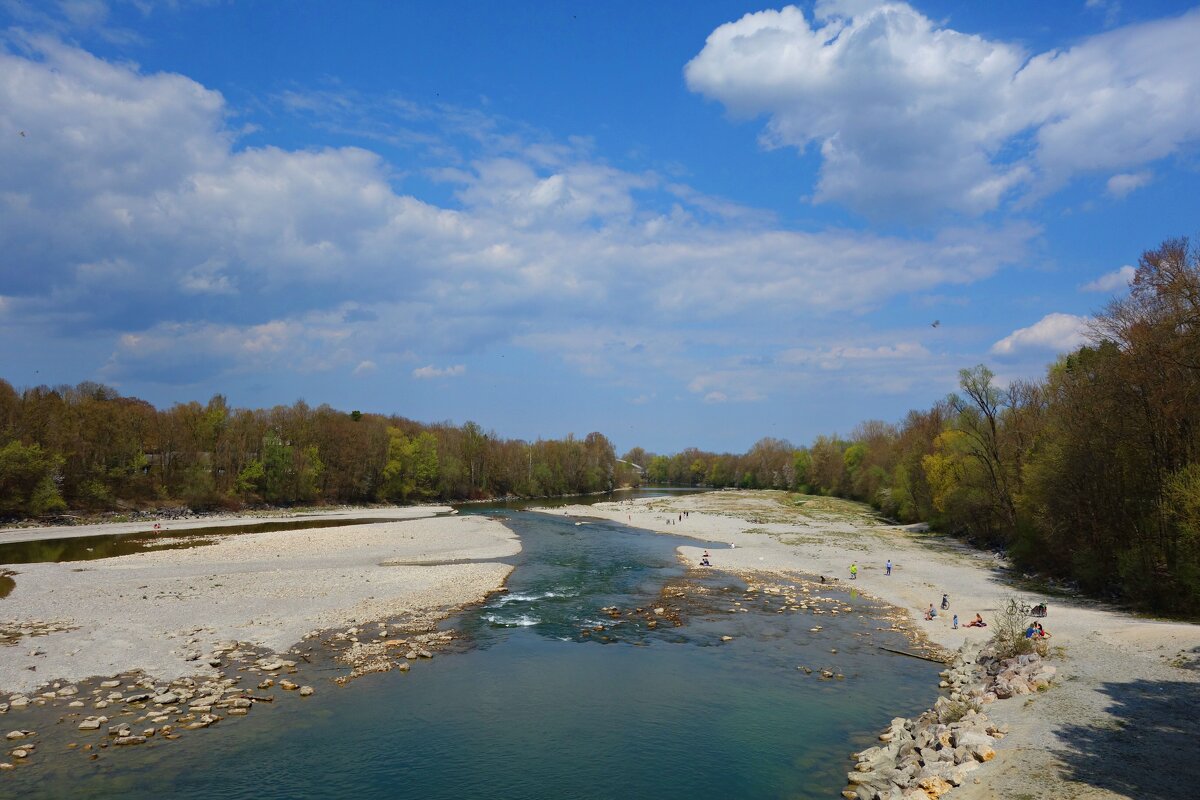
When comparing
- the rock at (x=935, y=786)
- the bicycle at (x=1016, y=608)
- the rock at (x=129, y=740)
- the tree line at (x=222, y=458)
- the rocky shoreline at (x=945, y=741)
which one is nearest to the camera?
the rock at (x=935, y=786)

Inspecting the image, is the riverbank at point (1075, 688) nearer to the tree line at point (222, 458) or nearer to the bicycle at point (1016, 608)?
the bicycle at point (1016, 608)

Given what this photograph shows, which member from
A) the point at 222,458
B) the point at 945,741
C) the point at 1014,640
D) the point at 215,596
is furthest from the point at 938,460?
the point at 222,458

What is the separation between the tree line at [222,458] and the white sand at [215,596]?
19.3m

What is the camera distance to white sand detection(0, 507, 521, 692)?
22.5 m

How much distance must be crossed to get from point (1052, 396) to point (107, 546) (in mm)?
74632

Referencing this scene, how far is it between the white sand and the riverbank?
881 inches

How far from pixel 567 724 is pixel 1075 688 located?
49.4 feet

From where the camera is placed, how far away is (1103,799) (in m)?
11.9

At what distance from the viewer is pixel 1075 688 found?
1833 centimetres

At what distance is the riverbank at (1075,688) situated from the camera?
508 inches

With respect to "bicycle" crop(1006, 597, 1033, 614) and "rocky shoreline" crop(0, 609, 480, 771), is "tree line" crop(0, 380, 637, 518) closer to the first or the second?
"rocky shoreline" crop(0, 609, 480, 771)

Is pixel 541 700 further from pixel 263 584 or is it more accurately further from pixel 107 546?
pixel 107 546

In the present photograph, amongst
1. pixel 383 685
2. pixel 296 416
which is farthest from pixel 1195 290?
pixel 296 416

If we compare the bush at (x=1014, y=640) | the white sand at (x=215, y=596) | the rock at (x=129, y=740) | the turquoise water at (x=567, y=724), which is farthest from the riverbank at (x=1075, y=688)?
the white sand at (x=215, y=596)
